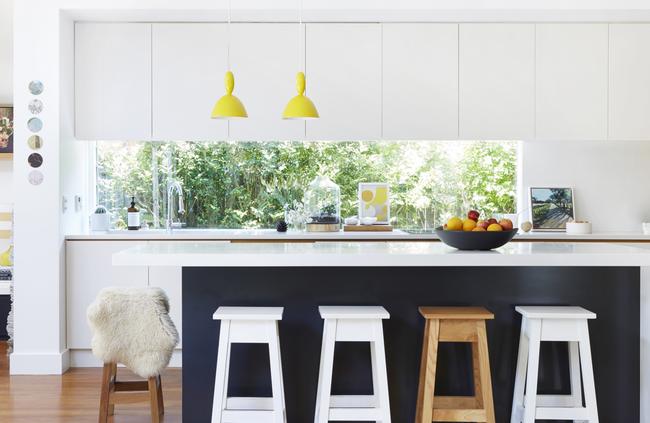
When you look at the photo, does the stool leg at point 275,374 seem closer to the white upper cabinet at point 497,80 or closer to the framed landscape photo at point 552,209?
the white upper cabinet at point 497,80

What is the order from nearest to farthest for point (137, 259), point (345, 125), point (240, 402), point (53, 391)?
point (137, 259)
point (240, 402)
point (53, 391)
point (345, 125)

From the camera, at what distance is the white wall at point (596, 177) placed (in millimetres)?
5254

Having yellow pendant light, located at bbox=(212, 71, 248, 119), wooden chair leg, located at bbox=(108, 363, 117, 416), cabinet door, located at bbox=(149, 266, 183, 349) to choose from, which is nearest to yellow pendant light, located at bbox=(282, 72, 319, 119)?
yellow pendant light, located at bbox=(212, 71, 248, 119)

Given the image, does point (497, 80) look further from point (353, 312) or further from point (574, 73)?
point (353, 312)

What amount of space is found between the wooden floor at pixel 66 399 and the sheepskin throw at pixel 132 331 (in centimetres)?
44

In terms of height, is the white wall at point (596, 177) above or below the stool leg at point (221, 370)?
above

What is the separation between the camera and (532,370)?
2977 millimetres

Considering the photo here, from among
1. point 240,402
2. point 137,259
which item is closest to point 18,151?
point 137,259

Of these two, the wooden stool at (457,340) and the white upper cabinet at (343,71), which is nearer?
the wooden stool at (457,340)

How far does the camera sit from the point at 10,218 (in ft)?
17.9

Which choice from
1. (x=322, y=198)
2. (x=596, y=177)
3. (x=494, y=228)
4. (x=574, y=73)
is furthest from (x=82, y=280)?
(x=596, y=177)

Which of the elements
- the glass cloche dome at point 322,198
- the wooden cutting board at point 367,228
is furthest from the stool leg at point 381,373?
the glass cloche dome at point 322,198

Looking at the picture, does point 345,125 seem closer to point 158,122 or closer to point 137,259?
point 158,122

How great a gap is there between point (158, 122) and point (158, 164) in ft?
2.08
